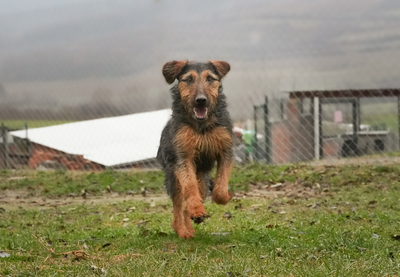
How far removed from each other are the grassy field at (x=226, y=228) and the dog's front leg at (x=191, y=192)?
0.97 ft

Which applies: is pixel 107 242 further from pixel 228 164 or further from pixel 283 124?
pixel 283 124

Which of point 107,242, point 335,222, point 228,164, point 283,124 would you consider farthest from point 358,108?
point 107,242

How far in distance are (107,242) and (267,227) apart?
66.3 inches

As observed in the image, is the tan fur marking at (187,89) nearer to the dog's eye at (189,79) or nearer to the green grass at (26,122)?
the dog's eye at (189,79)

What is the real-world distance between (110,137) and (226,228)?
716cm

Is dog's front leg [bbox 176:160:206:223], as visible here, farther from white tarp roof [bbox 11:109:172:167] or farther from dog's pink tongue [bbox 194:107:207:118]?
white tarp roof [bbox 11:109:172:167]

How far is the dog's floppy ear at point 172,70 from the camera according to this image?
502cm

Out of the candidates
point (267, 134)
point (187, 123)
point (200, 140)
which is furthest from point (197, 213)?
point (267, 134)

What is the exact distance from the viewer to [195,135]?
190 inches

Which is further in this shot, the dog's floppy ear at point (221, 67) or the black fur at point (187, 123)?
the dog's floppy ear at point (221, 67)

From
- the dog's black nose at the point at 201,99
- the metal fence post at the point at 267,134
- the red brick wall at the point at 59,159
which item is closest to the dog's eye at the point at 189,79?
the dog's black nose at the point at 201,99

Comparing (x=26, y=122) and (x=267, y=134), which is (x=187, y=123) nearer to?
(x=267, y=134)

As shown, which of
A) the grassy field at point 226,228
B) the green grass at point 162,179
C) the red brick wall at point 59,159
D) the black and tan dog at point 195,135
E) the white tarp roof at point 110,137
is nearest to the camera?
the grassy field at point 226,228

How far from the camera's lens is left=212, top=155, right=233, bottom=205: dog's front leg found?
15.6 feet
